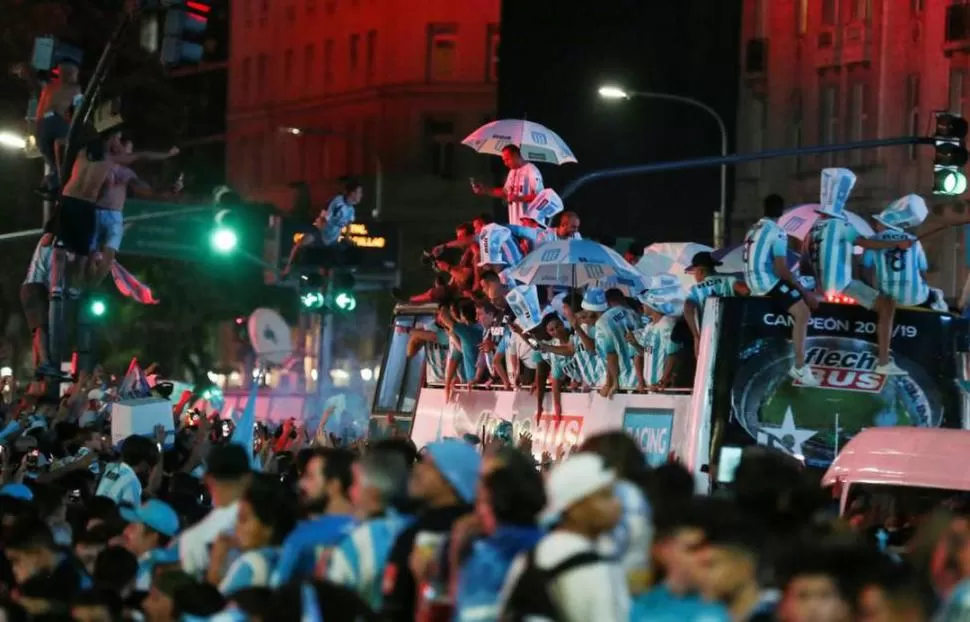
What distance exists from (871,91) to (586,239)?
95.2ft

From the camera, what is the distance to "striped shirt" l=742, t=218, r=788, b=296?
586 inches

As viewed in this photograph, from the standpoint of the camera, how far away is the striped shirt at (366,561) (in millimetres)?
7891

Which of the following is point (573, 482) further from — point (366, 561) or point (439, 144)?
point (439, 144)

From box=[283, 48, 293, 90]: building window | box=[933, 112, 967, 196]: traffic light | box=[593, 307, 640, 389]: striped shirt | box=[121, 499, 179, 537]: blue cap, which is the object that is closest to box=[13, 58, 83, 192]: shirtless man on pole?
box=[593, 307, 640, 389]: striped shirt

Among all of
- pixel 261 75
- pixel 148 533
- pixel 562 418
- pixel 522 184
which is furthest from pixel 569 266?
pixel 261 75

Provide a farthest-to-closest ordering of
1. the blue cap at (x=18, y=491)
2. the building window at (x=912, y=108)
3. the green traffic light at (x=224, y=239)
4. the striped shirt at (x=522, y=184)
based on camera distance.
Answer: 1. the building window at (x=912, y=108)
2. the green traffic light at (x=224, y=239)
3. the striped shirt at (x=522, y=184)
4. the blue cap at (x=18, y=491)

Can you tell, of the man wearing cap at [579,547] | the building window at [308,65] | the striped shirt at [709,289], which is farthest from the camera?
the building window at [308,65]

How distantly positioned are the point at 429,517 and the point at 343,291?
18498mm

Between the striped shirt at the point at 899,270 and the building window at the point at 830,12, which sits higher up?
the building window at the point at 830,12

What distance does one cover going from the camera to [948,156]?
22.8m

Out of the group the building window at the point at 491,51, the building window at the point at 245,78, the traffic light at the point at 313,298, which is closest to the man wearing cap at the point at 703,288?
the traffic light at the point at 313,298

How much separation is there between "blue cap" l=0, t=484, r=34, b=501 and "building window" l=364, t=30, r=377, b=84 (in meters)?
61.7

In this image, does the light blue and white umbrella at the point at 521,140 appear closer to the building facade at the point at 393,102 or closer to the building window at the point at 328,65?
the building facade at the point at 393,102

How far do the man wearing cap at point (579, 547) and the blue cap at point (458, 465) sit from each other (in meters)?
0.64
